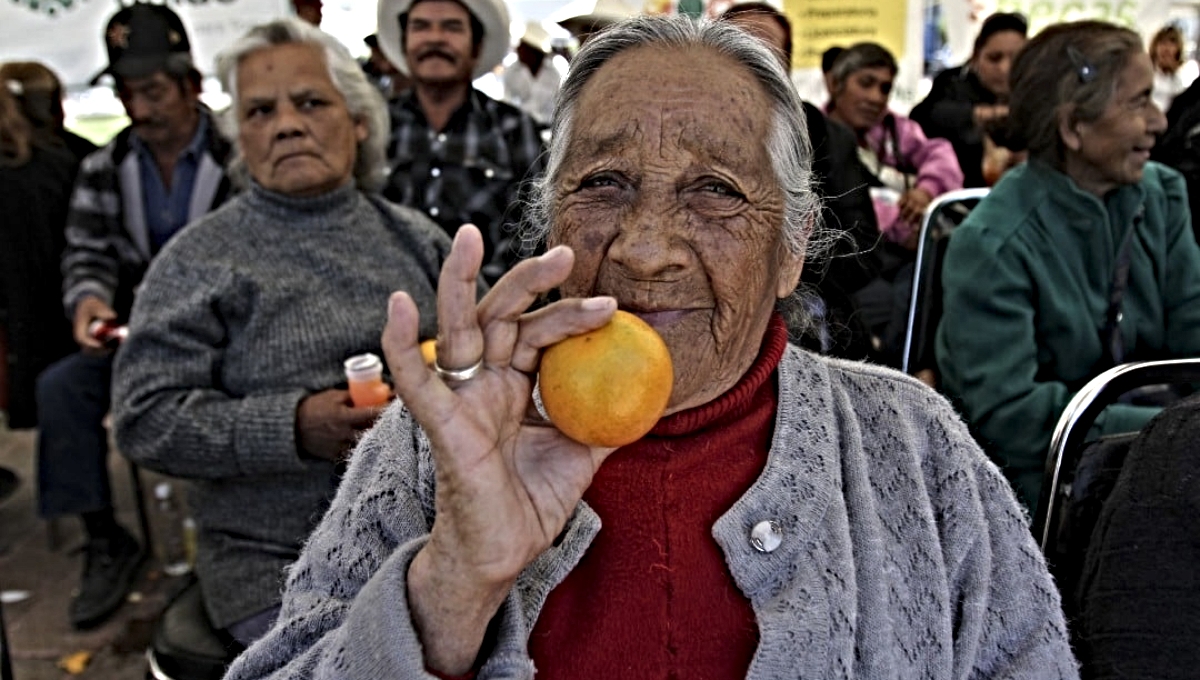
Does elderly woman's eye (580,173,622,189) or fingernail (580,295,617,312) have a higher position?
elderly woman's eye (580,173,622,189)

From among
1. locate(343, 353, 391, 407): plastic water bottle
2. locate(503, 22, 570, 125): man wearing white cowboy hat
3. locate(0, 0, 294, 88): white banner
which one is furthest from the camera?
locate(503, 22, 570, 125): man wearing white cowboy hat

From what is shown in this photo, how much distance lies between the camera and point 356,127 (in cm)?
306

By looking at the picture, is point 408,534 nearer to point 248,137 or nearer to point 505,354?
point 505,354

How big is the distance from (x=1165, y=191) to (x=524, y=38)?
6.02 metres

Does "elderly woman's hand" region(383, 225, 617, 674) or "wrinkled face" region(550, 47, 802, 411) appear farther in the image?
"wrinkled face" region(550, 47, 802, 411)

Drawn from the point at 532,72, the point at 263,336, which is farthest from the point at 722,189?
the point at 532,72

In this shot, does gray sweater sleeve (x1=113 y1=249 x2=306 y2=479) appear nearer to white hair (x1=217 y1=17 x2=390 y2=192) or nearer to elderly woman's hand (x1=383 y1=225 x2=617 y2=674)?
white hair (x1=217 y1=17 x2=390 y2=192)

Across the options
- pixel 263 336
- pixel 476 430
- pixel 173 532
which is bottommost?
pixel 173 532

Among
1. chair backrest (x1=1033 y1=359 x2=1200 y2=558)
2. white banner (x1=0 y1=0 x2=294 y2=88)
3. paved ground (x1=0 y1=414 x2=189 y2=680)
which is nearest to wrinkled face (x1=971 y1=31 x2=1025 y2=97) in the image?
white banner (x1=0 y1=0 x2=294 y2=88)

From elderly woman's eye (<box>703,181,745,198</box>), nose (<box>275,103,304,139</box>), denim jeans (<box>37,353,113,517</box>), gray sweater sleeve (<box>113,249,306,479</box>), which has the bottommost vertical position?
denim jeans (<box>37,353,113,517</box>)

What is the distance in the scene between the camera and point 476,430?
3.79 ft

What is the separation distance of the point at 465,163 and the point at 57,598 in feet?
8.33

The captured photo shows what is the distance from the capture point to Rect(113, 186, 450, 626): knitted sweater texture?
2.32 m

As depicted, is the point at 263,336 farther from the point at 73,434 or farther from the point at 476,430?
the point at 73,434
